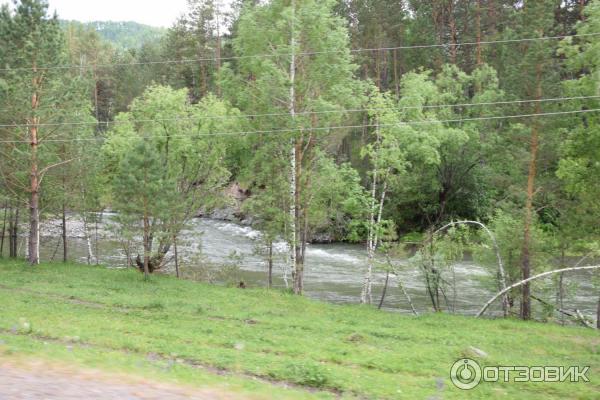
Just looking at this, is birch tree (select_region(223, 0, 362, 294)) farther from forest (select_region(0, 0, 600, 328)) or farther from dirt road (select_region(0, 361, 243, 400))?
dirt road (select_region(0, 361, 243, 400))

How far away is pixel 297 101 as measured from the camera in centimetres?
2264

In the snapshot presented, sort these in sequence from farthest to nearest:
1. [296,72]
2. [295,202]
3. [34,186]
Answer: [34,186]
[295,202]
[296,72]

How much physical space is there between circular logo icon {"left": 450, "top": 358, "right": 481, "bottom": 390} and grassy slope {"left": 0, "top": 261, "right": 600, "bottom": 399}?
10.2 inches

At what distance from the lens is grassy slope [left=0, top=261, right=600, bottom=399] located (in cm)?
1006

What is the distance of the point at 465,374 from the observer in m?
11.5

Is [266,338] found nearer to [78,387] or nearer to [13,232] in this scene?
[78,387]

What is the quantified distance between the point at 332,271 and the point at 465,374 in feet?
65.0

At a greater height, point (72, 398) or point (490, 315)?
point (72, 398)

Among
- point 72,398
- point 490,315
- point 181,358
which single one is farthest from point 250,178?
point 72,398

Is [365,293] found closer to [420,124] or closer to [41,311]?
[420,124]

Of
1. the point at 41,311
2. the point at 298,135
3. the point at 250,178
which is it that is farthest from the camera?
the point at 250,178

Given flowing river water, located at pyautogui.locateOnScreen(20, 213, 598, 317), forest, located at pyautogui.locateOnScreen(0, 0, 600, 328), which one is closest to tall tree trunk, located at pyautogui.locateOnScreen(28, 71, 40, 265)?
forest, located at pyautogui.locateOnScreen(0, 0, 600, 328)

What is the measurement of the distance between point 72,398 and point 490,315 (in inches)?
768

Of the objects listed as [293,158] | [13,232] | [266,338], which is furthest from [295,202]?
[13,232]
